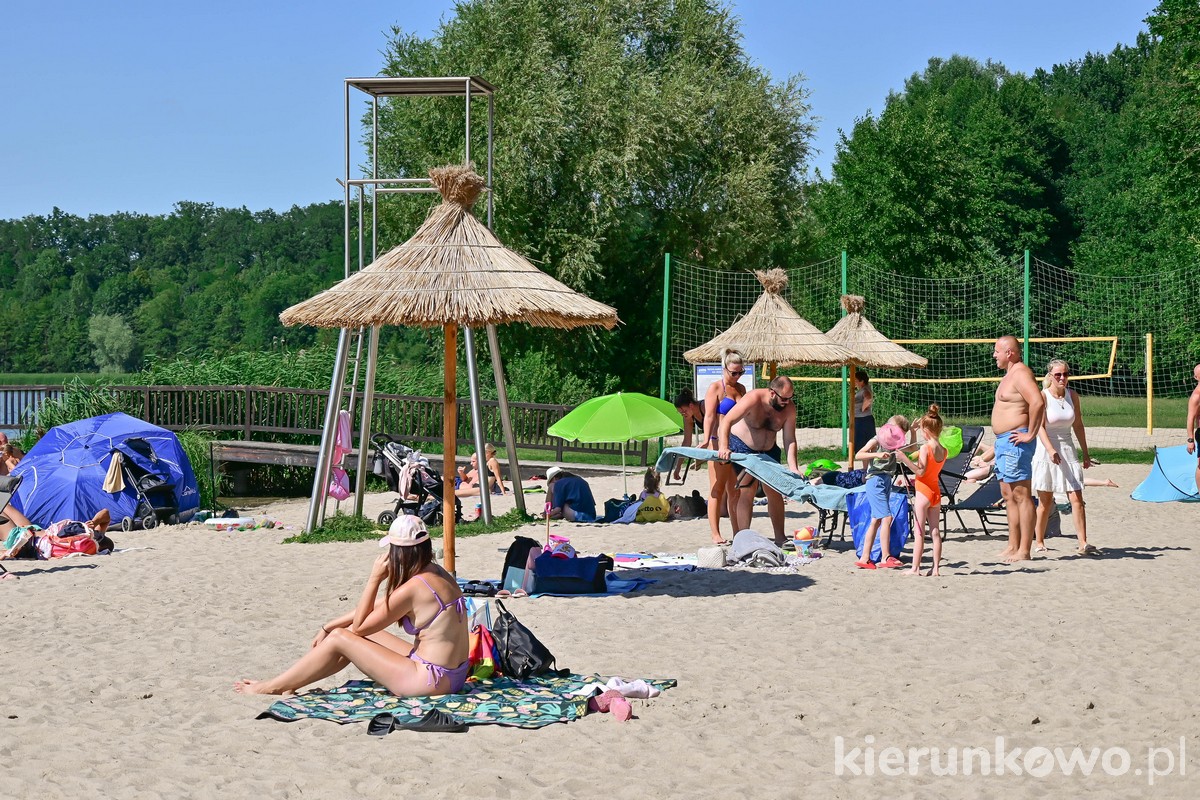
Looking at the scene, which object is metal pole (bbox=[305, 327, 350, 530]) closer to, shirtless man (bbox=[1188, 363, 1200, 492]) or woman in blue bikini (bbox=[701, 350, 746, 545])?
woman in blue bikini (bbox=[701, 350, 746, 545])

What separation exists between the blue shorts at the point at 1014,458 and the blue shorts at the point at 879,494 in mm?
894

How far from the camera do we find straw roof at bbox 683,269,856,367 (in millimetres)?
16062

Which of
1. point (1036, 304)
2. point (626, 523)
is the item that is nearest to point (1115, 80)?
point (1036, 304)

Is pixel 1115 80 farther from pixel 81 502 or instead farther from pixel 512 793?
pixel 512 793

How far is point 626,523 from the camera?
13.9 metres

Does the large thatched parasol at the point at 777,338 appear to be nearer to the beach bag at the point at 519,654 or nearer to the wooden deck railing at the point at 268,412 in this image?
the wooden deck railing at the point at 268,412

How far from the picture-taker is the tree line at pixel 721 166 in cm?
2903

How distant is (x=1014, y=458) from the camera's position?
1049cm

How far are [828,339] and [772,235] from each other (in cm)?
1652

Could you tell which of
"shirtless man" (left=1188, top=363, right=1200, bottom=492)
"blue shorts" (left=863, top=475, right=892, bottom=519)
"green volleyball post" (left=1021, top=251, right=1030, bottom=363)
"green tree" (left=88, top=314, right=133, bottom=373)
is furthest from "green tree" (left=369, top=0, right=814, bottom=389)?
"green tree" (left=88, top=314, right=133, bottom=373)

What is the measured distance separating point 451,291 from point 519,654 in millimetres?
3398

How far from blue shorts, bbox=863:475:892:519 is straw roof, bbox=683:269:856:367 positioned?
17.9 ft

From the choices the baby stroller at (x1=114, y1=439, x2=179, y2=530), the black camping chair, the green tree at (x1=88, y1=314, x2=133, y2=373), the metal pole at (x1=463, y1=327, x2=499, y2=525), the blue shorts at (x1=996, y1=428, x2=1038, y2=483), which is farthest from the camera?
the green tree at (x1=88, y1=314, x2=133, y2=373)

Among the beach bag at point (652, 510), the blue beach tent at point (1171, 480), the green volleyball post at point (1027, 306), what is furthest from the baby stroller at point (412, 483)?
the green volleyball post at point (1027, 306)
